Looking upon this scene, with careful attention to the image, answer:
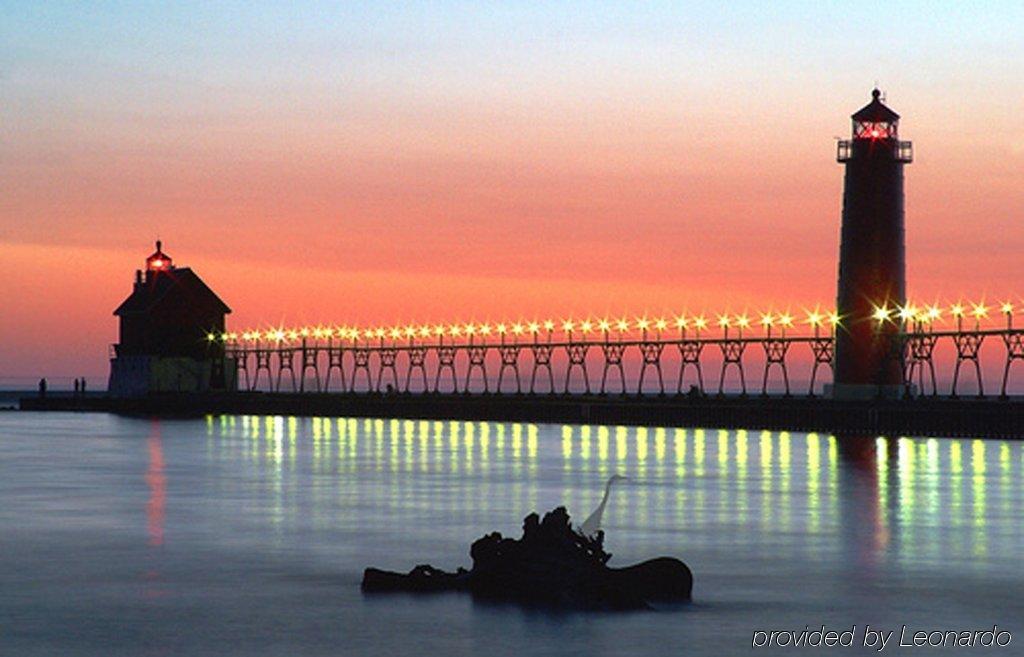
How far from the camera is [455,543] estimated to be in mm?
32219

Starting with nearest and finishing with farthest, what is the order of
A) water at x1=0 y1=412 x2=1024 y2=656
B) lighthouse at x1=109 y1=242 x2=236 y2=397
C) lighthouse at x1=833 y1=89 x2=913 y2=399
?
water at x1=0 y1=412 x2=1024 y2=656
lighthouse at x1=833 y1=89 x2=913 y2=399
lighthouse at x1=109 y1=242 x2=236 y2=397

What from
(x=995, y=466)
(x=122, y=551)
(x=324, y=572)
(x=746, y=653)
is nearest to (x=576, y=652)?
(x=746, y=653)

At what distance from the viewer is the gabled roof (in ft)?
426

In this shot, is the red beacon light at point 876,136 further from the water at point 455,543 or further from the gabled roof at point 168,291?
the gabled roof at point 168,291

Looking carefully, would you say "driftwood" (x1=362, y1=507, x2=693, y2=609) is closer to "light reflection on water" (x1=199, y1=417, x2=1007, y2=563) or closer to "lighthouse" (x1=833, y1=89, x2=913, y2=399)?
"light reflection on water" (x1=199, y1=417, x2=1007, y2=563)

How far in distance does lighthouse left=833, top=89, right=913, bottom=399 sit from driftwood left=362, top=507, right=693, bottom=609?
56.7 metres

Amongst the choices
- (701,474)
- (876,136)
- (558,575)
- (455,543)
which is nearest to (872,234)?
(876,136)

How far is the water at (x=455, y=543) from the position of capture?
22219 millimetres

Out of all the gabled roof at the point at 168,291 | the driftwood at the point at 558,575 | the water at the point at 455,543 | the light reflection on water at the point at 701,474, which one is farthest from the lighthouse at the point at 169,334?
the driftwood at the point at 558,575

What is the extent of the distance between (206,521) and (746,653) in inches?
727

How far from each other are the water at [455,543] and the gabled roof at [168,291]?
202ft

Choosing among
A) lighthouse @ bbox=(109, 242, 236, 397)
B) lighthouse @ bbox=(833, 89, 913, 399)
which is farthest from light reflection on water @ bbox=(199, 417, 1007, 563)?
lighthouse @ bbox=(109, 242, 236, 397)

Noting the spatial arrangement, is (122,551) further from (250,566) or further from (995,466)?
(995,466)

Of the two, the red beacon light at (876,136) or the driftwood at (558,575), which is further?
the red beacon light at (876,136)
